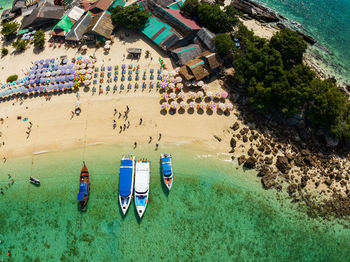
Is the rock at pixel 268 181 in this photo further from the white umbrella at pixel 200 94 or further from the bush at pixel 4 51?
the bush at pixel 4 51

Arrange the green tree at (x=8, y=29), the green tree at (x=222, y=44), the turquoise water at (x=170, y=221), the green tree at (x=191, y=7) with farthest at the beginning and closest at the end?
1. the green tree at (x=8, y=29)
2. the green tree at (x=191, y=7)
3. the green tree at (x=222, y=44)
4. the turquoise water at (x=170, y=221)

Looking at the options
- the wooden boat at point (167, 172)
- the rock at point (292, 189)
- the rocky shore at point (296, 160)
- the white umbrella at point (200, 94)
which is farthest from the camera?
the white umbrella at point (200, 94)

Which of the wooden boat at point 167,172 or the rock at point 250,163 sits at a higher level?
the rock at point 250,163

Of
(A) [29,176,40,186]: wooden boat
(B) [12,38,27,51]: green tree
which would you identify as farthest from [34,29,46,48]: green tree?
(A) [29,176,40,186]: wooden boat

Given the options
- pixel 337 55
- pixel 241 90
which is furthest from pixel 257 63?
pixel 337 55

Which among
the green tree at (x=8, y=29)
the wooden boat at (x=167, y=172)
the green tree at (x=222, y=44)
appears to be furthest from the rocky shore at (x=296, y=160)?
the green tree at (x=8, y=29)

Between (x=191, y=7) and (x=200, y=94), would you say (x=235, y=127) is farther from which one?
(x=191, y=7)

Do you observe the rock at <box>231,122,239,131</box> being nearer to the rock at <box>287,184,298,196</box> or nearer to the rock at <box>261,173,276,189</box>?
the rock at <box>261,173,276,189</box>

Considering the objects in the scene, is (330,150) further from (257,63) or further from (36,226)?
(36,226)
